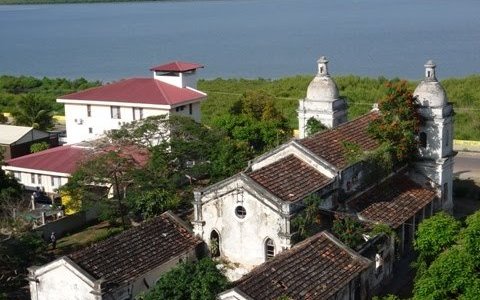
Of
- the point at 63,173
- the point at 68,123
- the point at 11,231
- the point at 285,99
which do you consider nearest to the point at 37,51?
the point at 285,99

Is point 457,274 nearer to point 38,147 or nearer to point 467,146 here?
point 38,147

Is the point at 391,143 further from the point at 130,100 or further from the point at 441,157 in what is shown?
the point at 130,100

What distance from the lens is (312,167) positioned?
84.7 feet

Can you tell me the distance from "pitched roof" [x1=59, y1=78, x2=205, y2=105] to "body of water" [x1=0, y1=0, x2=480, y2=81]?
45.0 meters

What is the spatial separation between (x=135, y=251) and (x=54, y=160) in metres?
16.9

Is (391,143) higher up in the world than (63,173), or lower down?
higher up

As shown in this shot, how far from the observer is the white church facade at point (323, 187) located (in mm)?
23641

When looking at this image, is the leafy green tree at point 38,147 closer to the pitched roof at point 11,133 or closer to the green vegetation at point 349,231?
the pitched roof at point 11,133

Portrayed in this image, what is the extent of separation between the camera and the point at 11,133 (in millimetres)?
43844

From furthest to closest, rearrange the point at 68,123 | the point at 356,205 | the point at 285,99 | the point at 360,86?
1. the point at 360,86
2. the point at 285,99
3. the point at 68,123
4. the point at 356,205

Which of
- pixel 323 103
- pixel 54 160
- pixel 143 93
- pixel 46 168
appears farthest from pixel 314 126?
pixel 54 160

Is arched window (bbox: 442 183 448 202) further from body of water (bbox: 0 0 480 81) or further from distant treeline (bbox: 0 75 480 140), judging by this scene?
body of water (bbox: 0 0 480 81)

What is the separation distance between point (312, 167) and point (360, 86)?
48402mm

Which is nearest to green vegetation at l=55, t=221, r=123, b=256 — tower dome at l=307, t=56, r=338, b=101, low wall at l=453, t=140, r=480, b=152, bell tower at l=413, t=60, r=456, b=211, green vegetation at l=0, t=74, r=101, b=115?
tower dome at l=307, t=56, r=338, b=101
